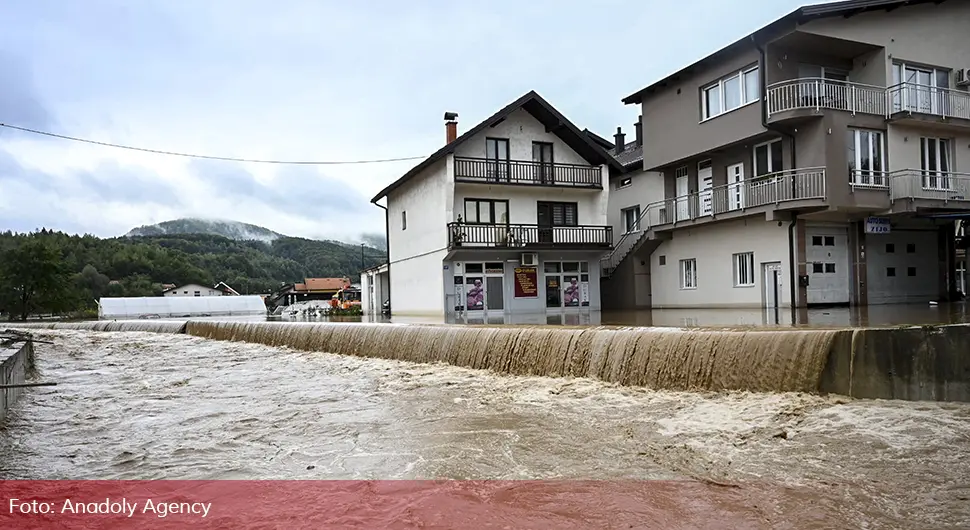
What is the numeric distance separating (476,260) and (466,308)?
2.06 m

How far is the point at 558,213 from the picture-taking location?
1164 inches

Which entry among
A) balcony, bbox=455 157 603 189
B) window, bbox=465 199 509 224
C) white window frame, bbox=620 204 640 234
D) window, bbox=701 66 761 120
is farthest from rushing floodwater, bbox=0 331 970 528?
white window frame, bbox=620 204 640 234

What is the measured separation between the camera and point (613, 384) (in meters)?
10.6

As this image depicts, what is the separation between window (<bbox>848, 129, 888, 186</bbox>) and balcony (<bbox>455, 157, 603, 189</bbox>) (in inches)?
437

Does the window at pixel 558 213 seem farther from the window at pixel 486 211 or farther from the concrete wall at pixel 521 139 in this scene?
the concrete wall at pixel 521 139

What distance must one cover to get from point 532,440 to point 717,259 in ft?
59.8

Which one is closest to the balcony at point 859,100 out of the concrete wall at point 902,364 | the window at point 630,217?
the window at point 630,217

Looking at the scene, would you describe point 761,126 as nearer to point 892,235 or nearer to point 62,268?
point 892,235

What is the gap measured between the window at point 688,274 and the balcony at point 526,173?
5.80 metres

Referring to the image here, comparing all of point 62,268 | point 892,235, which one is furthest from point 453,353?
point 62,268

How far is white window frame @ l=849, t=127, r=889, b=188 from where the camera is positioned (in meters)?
20.4

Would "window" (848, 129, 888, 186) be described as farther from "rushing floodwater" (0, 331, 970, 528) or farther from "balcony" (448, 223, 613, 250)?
"rushing floodwater" (0, 331, 970, 528)

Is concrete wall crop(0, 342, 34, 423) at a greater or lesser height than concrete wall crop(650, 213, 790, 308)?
lesser

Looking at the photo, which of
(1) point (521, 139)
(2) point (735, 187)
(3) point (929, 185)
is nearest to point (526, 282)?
(1) point (521, 139)
